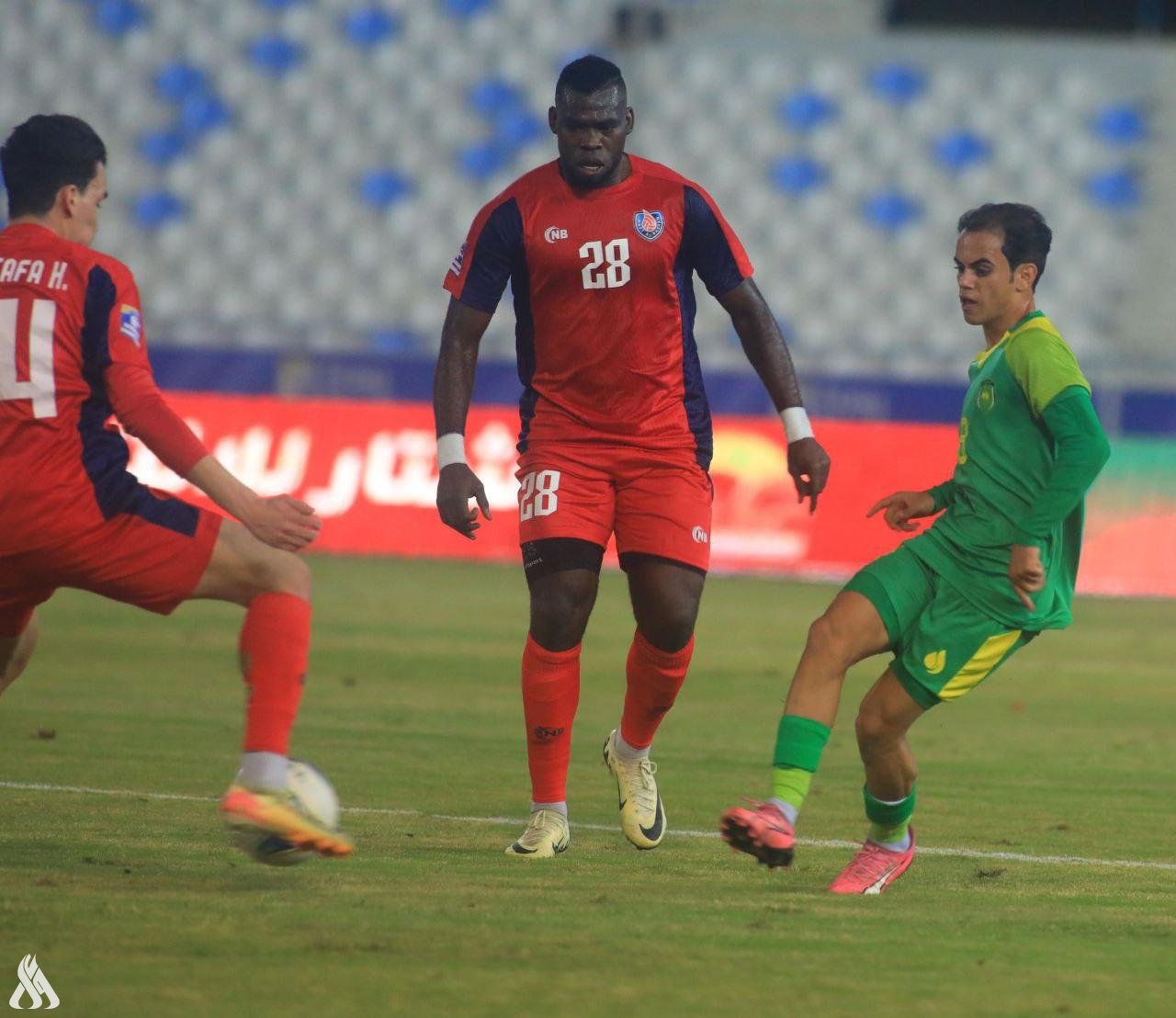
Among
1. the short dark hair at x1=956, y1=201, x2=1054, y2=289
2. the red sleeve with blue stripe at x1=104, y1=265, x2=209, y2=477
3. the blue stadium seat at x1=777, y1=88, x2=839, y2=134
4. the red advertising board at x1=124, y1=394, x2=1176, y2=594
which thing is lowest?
the red advertising board at x1=124, y1=394, x2=1176, y2=594

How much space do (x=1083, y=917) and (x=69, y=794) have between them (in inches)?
130

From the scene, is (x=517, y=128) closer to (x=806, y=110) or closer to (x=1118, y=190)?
(x=806, y=110)

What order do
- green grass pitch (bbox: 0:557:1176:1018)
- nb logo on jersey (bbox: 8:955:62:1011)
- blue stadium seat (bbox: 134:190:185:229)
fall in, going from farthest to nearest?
blue stadium seat (bbox: 134:190:185:229), green grass pitch (bbox: 0:557:1176:1018), nb logo on jersey (bbox: 8:955:62:1011)

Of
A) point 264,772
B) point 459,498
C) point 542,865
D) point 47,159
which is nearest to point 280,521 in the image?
point 264,772

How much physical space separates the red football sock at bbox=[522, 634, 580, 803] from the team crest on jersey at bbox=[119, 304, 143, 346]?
5.47ft

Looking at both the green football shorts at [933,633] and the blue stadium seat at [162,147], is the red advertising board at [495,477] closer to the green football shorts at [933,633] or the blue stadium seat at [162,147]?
the blue stadium seat at [162,147]

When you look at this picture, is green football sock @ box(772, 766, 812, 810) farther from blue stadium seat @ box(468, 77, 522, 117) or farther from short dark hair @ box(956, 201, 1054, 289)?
blue stadium seat @ box(468, 77, 522, 117)

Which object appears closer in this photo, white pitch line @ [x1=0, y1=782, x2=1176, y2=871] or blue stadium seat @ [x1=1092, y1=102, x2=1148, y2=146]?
white pitch line @ [x1=0, y1=782, x2=1176, y2=871]

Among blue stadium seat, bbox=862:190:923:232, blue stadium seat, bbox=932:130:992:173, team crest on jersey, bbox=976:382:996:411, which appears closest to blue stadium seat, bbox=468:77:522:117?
blue stadium seat, bbox=862:190:923:232

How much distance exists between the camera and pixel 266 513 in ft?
15.6

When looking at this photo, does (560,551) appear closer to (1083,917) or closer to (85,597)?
(1083,917)

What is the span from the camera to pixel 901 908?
5.11 meters

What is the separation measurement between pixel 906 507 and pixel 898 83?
18556 mm

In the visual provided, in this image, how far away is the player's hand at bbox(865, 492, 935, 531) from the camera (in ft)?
18.5
